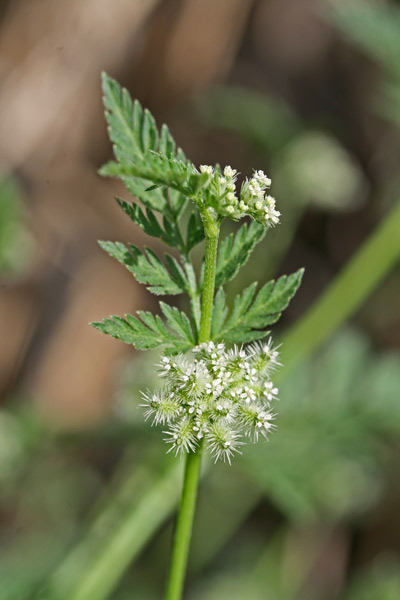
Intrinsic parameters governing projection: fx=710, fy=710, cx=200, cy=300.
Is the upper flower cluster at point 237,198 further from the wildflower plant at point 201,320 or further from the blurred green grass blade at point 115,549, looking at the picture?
the blurred green grass blade at point 115,549

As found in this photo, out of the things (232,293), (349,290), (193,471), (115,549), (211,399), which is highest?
(349,290)

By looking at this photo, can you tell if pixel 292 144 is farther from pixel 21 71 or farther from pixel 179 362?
pixel 179 362

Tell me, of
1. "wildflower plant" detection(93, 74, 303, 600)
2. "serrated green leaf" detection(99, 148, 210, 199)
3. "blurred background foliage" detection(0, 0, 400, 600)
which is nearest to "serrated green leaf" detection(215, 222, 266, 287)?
"wildflower plant" detection(93, 74, 303, 600)

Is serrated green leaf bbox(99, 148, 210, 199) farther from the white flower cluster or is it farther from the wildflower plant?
the white flower cluster

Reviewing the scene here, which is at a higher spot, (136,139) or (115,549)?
(136,139)

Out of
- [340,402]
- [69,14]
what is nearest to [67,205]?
[69,14]

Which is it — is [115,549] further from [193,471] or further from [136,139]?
[136,139]

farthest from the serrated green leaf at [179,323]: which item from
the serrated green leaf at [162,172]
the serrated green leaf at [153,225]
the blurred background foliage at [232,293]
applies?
the blurred background foliage at [232,293]

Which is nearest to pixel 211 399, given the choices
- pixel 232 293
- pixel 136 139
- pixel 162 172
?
pixel 162 172
